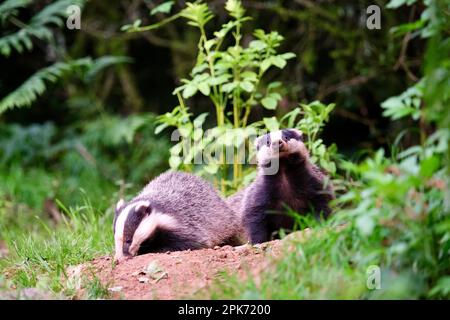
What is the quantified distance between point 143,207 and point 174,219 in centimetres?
34

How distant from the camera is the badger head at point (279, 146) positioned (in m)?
5.38

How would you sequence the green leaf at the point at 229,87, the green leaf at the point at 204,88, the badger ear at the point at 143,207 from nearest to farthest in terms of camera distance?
the badger ear at the point at 143,207 < the green leaf at the point at 204,88 < the green leaf at the point at 229,87

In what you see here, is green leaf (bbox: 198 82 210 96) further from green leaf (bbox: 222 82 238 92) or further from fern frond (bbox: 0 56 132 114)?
fern frond (bbox: 0 56 132 114)

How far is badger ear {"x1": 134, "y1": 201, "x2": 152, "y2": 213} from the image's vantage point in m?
5.33

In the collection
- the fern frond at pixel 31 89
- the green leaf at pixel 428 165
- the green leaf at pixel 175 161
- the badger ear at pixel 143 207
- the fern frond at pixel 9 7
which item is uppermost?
the fern frond at pixel 9 7

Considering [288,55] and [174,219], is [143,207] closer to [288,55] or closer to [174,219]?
[174,219]

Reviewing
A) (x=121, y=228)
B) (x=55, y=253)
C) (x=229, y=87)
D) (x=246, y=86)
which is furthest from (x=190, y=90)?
(x=55, y=253)

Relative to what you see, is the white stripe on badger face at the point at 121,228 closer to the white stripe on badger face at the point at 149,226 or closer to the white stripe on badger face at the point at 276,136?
the white stripe on badger face at the point at 149,226

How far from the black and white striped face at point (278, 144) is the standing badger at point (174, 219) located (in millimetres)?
655

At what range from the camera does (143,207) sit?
5.36 metres

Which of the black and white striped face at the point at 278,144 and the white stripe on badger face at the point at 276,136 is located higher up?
the white stripe on badger face at the point at 276,136

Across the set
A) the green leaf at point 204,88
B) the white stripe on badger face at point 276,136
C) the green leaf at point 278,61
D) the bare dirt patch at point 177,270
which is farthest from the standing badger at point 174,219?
the green leaf at point 278,61

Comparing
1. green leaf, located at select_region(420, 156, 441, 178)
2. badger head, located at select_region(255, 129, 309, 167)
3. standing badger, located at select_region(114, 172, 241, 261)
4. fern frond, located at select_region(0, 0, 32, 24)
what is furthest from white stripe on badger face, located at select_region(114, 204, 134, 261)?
fern frond, located at select_region(0, 0, 32, 24)

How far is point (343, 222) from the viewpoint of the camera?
14.7 ft
